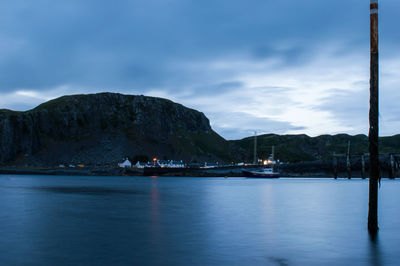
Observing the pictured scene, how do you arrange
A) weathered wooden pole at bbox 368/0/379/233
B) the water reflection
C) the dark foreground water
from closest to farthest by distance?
the water reflection, the dark foreground water, weathered wooden pole at bbox 368/0/379/233

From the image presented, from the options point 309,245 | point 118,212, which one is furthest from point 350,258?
point 118,212

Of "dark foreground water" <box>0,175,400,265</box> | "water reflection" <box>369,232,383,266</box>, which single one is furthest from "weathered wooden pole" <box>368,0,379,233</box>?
"dark foreground water" <box>0,175,400,265</box>

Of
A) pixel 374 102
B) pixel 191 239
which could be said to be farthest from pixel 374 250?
pixel 191 239

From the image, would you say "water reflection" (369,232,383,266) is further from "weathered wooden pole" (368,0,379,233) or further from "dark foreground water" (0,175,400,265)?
"weathered wooden pole" (368,0,379,233)

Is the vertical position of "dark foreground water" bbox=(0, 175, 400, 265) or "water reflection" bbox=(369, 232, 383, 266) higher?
"water reflection" bbox=(369, 232, 383, 266)

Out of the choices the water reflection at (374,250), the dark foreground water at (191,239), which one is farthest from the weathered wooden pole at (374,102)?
the dark foreground water at (191,239)

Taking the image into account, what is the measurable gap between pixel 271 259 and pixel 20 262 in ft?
35.0

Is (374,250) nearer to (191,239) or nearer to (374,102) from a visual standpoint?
(374,102)

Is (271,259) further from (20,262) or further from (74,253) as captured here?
(20,262)

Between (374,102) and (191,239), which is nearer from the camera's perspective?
(374,102)

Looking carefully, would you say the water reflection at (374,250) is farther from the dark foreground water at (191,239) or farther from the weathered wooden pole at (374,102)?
the weathered wooden pole at (374,102)

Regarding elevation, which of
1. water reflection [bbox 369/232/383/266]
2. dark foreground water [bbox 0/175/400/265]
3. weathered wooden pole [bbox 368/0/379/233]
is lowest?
dark foreground water [bbox 0/175/400/265]

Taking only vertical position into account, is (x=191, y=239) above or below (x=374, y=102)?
below

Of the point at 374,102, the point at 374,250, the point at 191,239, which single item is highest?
the point at 374,102
